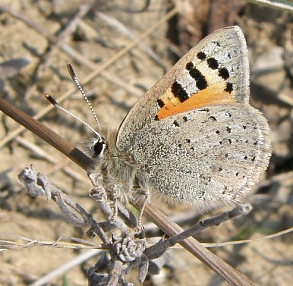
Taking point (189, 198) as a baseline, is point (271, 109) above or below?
above

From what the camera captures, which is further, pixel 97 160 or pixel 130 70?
pixel 130 70

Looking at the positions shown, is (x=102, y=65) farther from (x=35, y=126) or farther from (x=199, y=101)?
(x=35, y=126)

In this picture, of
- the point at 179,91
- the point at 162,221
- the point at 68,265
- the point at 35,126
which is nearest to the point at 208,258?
the point at 162,221

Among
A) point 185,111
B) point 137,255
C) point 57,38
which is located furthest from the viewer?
point 57,38

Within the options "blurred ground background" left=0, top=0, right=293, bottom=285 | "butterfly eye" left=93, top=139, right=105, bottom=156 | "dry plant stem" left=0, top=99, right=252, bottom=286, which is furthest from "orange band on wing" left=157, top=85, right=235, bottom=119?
"blurred ground background" left=0, top=0, right=293, bottom=285

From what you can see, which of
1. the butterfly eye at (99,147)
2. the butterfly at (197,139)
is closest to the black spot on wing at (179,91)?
the butterfly at (197,139)

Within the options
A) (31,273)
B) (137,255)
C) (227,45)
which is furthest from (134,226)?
(31,273)

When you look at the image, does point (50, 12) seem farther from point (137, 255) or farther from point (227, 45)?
point (137, 255)

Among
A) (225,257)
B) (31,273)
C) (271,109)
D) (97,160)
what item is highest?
(271,109)
